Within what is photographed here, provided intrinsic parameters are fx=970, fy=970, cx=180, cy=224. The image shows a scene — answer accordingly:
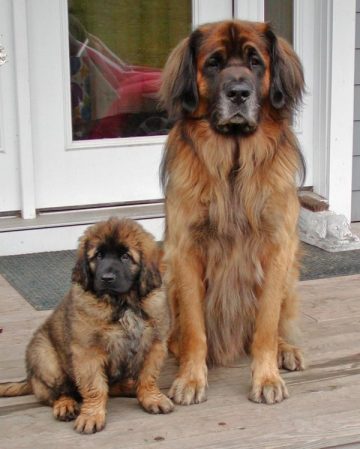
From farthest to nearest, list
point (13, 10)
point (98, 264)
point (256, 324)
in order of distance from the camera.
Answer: point (13, 10) → point (256, 324) → point (98, 264)

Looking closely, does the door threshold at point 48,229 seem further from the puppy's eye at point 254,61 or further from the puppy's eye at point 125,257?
the puppy's eye at point 125,257

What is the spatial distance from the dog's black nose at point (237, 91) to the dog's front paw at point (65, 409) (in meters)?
1.33

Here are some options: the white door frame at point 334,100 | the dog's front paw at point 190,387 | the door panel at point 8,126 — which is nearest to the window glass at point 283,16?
the white door frame at point 334,100

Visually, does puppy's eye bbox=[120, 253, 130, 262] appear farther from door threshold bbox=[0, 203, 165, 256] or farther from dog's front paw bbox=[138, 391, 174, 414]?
door threshold bbox=[0, 203, 165, 256]

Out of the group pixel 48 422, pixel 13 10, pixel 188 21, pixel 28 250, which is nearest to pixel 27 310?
pixel 28 250

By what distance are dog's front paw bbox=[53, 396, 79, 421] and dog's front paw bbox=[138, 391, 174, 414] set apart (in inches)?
10.2

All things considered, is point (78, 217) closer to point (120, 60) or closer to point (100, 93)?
point (100, 93)

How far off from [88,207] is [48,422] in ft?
8.43

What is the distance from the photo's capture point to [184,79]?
3945mm

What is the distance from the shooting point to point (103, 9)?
6035 mm

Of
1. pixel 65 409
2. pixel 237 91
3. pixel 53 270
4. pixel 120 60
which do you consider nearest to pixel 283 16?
pixel 120 60

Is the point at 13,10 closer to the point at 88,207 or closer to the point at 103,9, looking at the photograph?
the point at 103,9

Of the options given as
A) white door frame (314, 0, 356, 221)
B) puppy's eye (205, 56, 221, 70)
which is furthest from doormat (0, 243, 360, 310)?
puppy's eye (205, 56, 221, 70)

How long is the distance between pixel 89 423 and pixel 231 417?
1.85 ft
